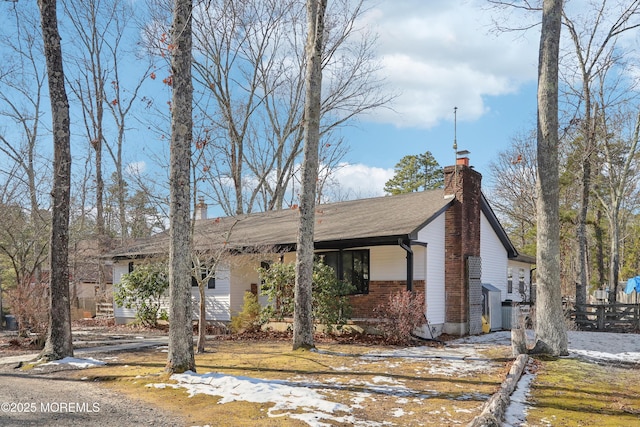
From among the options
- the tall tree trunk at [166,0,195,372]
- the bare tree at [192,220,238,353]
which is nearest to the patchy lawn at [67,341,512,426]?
the tall tree trunk at [166,0,195,372]

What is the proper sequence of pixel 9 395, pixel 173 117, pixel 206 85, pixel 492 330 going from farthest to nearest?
pixel 206 85, pixel 492 330, pixel 173 117, pixel 9 395

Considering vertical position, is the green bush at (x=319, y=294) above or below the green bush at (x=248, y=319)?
above

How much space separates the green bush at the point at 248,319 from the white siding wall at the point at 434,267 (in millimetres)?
5477

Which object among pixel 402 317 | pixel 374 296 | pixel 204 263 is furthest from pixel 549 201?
pixel 204 263

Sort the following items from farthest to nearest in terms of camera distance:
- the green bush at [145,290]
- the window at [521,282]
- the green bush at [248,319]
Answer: the window at [521,282], the green bush at [145,290], the green bush at [248,319]

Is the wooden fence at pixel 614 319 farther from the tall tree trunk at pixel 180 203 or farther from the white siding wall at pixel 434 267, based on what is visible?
the tall tree trunk at pixel 180 203

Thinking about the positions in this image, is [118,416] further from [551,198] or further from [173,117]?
[551,198]

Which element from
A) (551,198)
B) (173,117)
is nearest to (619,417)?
(551,198)

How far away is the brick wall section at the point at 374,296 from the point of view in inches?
599

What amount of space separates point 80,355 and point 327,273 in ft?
21.9

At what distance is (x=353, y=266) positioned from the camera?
16250 mm

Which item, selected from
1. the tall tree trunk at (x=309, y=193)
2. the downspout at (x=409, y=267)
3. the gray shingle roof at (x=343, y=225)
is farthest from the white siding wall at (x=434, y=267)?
the tall tree trunk at (x=309, y=193)

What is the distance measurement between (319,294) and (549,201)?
6.56m

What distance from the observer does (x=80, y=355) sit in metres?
11.4
